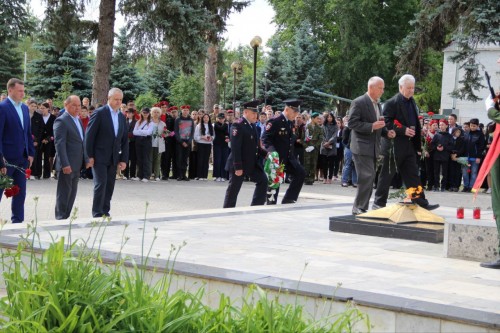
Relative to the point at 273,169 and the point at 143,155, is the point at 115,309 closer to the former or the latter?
the point at 273,169

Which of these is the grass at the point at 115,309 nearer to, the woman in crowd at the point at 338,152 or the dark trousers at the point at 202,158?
the dark trousers at the point at 202,158

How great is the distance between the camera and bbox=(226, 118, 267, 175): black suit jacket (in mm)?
13219

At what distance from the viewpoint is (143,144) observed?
882 inches

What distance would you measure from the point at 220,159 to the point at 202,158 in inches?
20.3

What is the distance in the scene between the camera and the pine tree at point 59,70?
3931cm

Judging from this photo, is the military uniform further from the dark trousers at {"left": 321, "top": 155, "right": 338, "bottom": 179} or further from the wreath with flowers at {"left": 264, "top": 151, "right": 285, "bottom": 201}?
the wreath with flowers at {"left": 264, "top": 151, "right": 285, "bottom": 201}

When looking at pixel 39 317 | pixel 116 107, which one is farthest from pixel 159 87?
pixel 39 317

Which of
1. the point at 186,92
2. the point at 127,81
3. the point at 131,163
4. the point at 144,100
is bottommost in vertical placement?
the point at 131,163

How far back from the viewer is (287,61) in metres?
50.8

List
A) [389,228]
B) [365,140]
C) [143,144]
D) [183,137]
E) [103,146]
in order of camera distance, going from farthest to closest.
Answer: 1. [183,137]
2. [143,144]
3. [103,146]
4. [365,140]
5. [389,228]

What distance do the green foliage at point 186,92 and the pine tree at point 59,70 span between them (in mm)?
11127

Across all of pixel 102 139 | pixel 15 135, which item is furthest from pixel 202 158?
pixel 15 135

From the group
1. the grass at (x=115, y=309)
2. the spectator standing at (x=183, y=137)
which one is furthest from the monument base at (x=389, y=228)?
the spectator standing at (x=183, y=137)

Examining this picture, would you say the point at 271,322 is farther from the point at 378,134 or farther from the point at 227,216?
the point at 378,134
